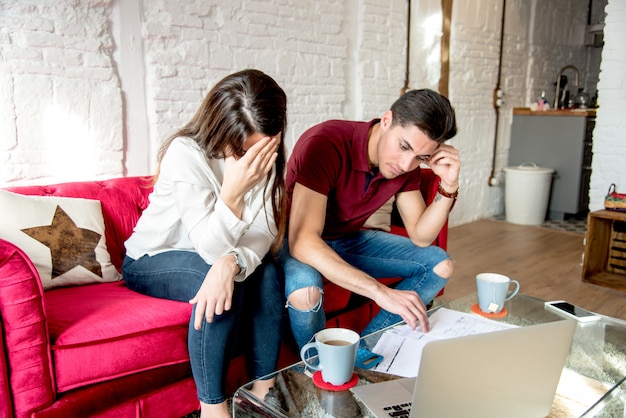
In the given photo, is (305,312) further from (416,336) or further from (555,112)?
(555,112)

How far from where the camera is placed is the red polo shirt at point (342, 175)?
1692mm

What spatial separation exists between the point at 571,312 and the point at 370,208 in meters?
0.71

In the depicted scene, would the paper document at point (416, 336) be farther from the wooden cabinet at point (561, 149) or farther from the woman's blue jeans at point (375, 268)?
the wooden cabinet at point (561, 149)

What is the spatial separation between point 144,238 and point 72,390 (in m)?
0.49

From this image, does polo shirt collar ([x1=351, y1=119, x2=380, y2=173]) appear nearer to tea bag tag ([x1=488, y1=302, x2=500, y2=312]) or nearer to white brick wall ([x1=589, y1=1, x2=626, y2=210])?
tea bag tag ([x1=488, y1=302, x2=500, y2=312])

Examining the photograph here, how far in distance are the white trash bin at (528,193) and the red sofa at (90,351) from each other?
11.5 ft

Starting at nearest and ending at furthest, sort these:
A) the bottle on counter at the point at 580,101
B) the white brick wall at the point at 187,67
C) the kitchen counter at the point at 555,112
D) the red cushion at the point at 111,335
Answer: the red cushion at the point at 111,335, the white brick wall at the point at 187,67, the kitchen counter at the point at 555,112, the bottle on counter at the point at 580,101

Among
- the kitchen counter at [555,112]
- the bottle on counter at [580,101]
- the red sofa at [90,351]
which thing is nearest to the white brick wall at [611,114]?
the kitchen counter at [555,112]

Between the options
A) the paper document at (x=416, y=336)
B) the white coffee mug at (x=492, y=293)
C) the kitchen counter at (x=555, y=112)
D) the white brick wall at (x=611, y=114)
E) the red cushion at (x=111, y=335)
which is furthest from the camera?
the kitchen counter at (x=555, y=112)

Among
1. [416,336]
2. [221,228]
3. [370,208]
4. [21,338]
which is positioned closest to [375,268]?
[370,208]

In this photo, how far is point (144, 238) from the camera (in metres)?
1.65

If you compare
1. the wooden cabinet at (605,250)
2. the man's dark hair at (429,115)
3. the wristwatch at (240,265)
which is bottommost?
the wooden cabinet at (605,250)

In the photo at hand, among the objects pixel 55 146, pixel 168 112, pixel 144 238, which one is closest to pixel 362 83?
pixel 168 112

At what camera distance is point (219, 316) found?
1350 mm
